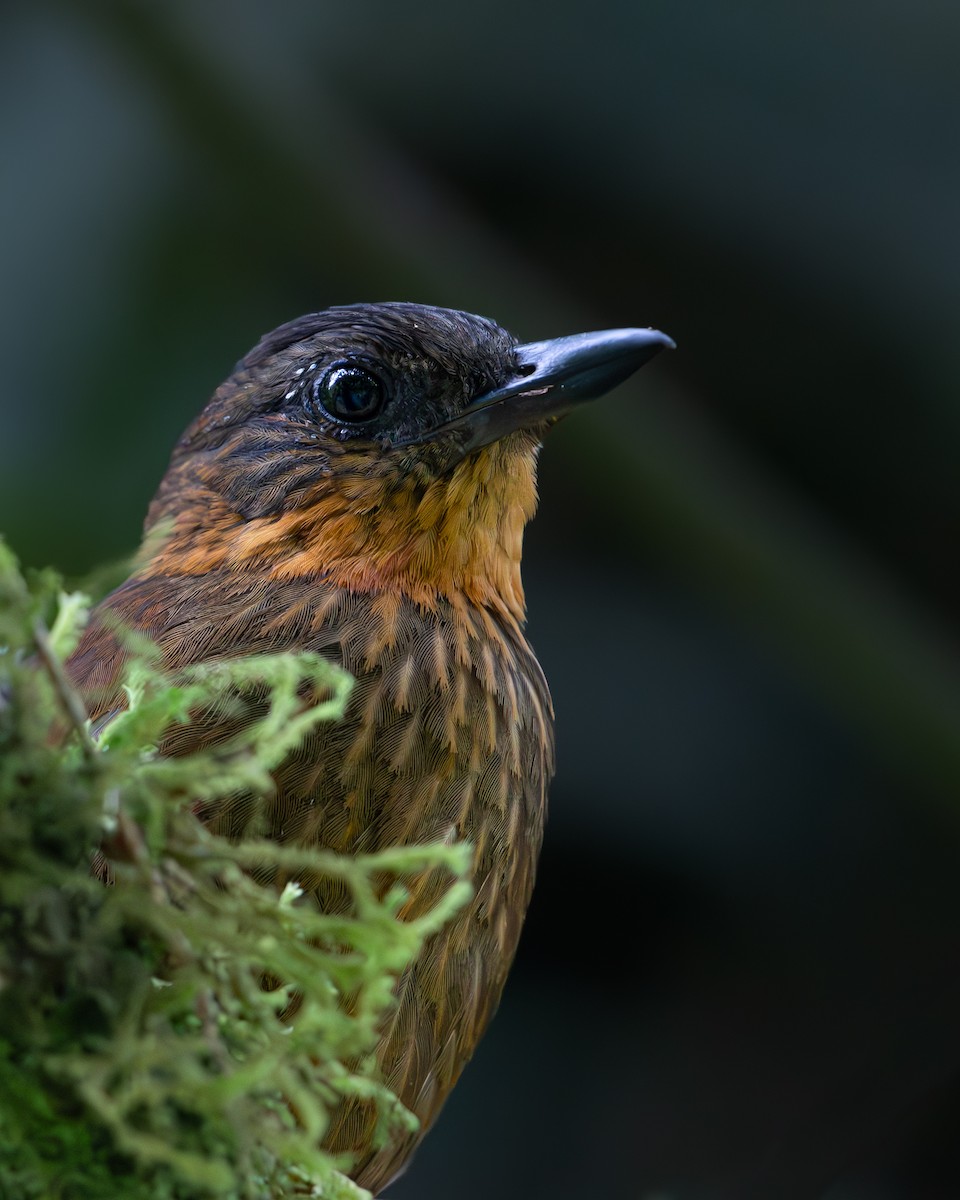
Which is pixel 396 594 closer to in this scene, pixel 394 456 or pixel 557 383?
pixel 394 456

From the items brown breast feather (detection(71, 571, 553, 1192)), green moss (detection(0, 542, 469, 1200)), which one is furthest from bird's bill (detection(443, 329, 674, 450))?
green moss (detection(0, 542, 469, 1200))

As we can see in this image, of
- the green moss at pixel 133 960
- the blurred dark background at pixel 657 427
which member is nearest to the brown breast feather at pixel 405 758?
the green moss at pixel 133 960

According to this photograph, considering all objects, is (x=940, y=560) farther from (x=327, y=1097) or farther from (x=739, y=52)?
(x=327, y=1097)

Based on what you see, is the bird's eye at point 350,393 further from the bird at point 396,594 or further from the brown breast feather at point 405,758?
Result: the brown breast feather at point 405,758

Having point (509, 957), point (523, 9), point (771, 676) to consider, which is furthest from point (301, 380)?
point (523, 9)

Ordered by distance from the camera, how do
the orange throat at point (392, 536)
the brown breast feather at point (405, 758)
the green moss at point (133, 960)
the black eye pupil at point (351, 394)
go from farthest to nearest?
the black eye pupil at point (351, 394)
the orange throat at point (392, 536)
the brown breast feather at point (405, 758)
the green moss at point (133, 960)

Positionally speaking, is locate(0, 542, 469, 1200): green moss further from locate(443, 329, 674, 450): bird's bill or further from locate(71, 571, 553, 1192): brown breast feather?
locate(443, 329, 674, 450): bird's bill
